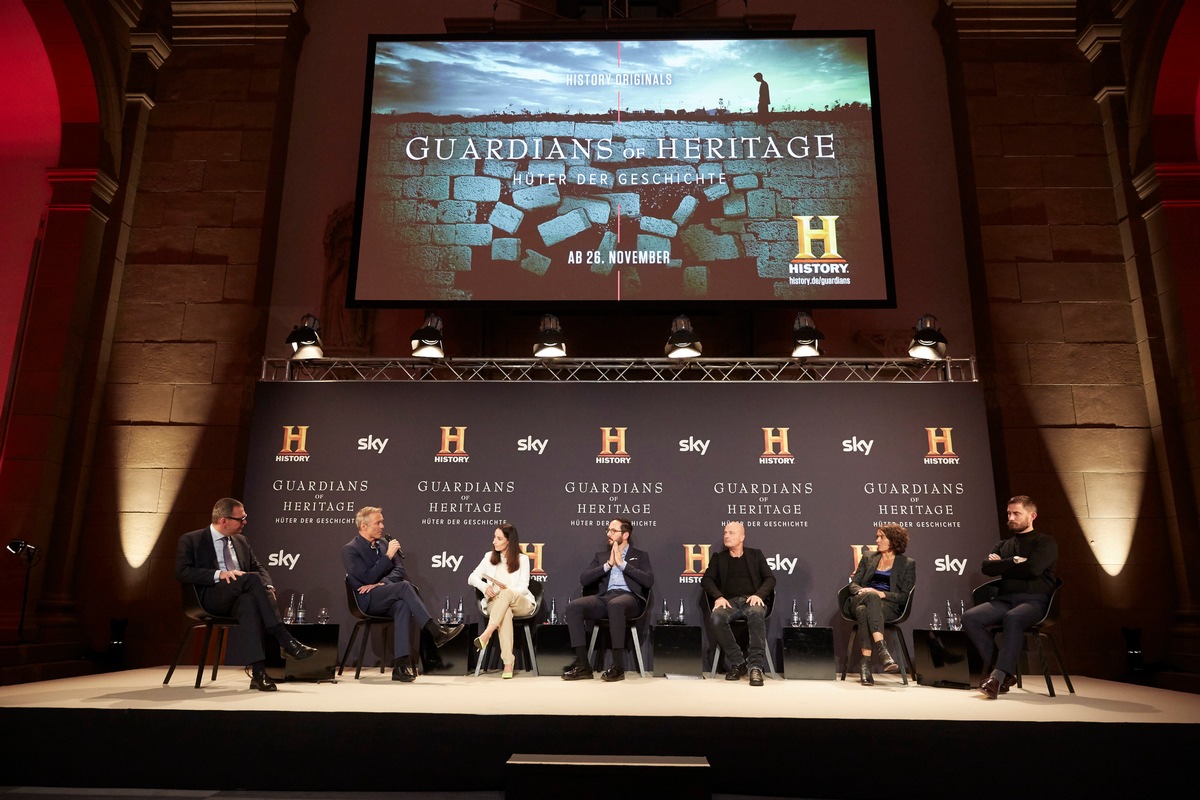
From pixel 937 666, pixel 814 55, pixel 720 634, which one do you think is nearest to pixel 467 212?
pixel 814 55

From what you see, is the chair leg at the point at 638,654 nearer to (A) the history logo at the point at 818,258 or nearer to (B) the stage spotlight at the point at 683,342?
(B) the stage spotlight at the point at 683,342

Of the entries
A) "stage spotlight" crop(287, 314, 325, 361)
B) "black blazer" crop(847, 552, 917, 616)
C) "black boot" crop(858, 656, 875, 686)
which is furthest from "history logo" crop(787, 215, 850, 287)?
"stage spotlight" crop(287, 314, 325, 361)

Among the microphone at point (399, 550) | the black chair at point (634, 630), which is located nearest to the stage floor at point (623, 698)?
the black chair at point (634, 630)

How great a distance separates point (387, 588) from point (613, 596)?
1479 mm

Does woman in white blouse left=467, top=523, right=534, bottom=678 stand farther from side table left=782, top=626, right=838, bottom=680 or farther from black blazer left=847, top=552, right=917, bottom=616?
black blazer left=847, top=552, right=917, bottom=616

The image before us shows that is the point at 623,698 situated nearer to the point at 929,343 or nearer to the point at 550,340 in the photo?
the point at 550,340

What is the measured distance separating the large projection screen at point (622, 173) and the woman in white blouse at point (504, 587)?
2.17 metres

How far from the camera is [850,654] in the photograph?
17.9 feet

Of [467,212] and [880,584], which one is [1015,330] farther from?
[467,212]

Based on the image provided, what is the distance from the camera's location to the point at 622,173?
704 centimetres

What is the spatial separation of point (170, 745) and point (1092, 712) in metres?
4.10

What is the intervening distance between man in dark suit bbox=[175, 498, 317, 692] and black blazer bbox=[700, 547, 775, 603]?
2.52 metres

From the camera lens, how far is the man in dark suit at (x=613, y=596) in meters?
5.35

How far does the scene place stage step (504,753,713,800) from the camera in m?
2.48
